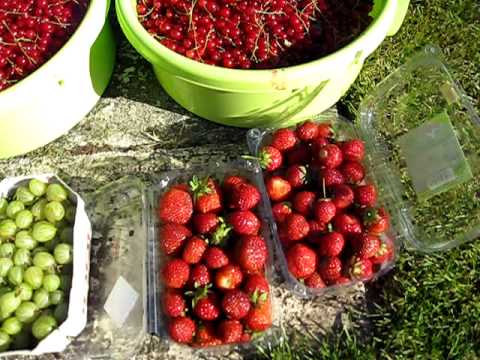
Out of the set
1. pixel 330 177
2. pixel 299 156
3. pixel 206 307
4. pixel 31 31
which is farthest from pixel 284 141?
pixel 31 31

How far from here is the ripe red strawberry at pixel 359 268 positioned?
1.38m

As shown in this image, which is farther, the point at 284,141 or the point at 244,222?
the point at 284,141

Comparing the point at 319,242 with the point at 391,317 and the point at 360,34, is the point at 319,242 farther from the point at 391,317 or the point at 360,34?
the point at 360,34

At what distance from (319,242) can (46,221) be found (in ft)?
2.05

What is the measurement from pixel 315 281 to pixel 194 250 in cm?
28

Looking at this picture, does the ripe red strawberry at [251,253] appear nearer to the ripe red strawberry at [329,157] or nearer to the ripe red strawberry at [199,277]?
the ripe red strawberry at [199,277]

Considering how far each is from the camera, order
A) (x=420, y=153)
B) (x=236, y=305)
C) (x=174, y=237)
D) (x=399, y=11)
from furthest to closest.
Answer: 1. (x=399, y=11)
2. (x=420, y=153)
3. (x=174, y=237)
4. (x=236, y=305)

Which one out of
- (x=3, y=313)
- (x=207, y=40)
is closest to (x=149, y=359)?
(x=3, y=313)

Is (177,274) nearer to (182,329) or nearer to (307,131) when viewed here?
(182,329)

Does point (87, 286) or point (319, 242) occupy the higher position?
point (87, 286)

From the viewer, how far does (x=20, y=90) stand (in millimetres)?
1433

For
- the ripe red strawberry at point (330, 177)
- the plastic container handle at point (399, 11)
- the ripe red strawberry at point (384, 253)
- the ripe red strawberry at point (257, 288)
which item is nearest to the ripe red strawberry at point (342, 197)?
the ripe red strawberry at point (330, 177)

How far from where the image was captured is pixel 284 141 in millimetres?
1545

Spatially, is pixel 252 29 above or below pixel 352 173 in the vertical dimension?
above
